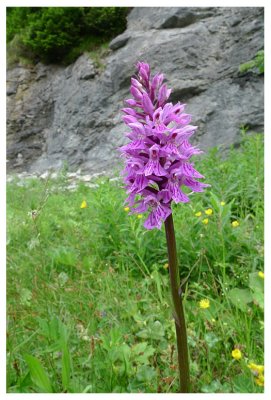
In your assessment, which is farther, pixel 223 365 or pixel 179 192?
pixel 223 365

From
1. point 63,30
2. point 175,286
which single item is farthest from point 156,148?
point 63,30

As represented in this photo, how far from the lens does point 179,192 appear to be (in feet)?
4.20

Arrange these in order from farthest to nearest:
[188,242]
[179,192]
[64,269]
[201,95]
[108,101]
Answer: [108,101] → [201,95] → [64,269] → [188,242] → [179,192]

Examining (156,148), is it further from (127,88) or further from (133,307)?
(127,88)

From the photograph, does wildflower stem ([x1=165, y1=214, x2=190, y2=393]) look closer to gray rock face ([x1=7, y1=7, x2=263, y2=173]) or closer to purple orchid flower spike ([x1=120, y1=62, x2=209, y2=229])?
purple orchid flower spike ([x1=120, y1=62, x2=209, y2=229])

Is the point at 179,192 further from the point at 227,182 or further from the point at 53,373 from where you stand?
the point at 227,182

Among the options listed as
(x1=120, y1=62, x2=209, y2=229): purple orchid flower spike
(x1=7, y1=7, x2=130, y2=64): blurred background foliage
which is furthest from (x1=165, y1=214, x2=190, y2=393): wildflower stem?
(x1=7, y1=7, x2=130, y2=64): blurred background foliage

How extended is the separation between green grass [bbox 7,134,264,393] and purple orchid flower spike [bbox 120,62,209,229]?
0.25 metres

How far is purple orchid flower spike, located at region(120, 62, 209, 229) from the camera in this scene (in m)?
1.25

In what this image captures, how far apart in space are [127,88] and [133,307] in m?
8.19

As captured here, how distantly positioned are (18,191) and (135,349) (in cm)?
565

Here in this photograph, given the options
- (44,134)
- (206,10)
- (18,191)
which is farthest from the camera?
(44,134)

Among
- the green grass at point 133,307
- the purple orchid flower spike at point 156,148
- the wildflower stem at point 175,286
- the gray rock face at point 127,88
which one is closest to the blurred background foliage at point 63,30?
the gray rock face at point 127,88

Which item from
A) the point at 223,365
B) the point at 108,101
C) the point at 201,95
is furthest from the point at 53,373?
the point at 108,101
